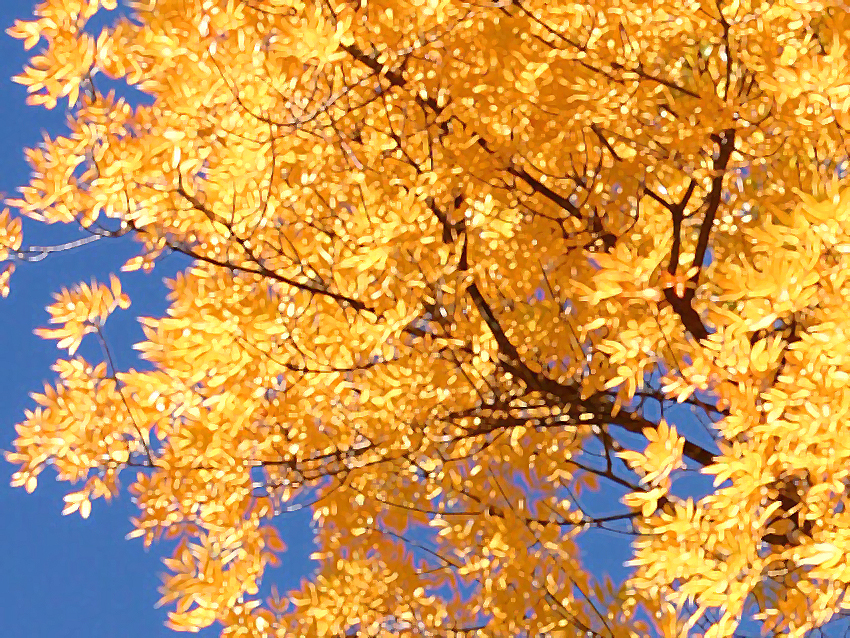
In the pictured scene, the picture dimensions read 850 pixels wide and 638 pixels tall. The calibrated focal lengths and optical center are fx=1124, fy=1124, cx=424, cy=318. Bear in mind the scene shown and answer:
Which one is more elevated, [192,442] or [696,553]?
A: [192,442]

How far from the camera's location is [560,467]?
24.7ft

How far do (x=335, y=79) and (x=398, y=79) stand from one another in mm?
377

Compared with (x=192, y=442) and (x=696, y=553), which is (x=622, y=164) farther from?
(x=192, y=442)

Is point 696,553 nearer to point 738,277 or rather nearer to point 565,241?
point 738,277

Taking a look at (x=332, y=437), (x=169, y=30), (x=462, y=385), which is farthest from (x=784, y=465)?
(x=169, y=30)

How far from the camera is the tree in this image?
5.54 meters

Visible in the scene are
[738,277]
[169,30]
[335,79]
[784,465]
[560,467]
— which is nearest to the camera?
[738,277]

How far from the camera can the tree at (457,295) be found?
5539 millimetres

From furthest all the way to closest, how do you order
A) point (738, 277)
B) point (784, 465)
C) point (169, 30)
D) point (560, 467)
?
point (560, 467) → point (169, 30) → point (784, 465) → point (738, 277)

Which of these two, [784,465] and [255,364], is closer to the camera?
[784,465]

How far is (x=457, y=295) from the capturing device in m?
6.60

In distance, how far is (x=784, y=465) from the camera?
17.9ft

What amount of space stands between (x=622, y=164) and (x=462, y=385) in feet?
5.55

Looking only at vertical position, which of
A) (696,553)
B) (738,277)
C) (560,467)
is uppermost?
(560,467)
